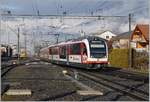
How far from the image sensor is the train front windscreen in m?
40.1

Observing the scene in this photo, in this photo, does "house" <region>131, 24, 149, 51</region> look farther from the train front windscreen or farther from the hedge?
the train front windscreen

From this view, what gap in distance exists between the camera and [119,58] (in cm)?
5747

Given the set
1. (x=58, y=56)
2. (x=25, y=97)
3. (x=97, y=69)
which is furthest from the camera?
(x=58, y=56)

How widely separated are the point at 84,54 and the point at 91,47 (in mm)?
1008

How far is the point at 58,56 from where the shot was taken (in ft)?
185

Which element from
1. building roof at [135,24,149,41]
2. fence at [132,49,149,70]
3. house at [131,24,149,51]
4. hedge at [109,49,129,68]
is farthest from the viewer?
house at [131,24,149,51]

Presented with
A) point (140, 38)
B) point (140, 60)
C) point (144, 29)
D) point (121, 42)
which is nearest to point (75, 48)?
point (140, 60)

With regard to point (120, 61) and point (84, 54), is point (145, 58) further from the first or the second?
point (84, 54)

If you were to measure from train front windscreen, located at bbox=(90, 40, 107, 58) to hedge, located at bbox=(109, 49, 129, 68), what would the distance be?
15419mm

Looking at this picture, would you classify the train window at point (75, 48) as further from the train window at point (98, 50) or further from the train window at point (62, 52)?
the train window at point (62, 52)

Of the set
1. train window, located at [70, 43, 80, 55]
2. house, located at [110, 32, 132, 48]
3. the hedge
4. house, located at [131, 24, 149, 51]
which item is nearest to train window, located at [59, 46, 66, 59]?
train window, located at [70, 43, 80, 55]

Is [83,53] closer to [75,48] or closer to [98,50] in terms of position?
[98,50]

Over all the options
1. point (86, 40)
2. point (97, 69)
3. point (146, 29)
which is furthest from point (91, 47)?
point (146, 29)

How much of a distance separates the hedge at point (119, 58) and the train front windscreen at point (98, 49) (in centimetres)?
1542
